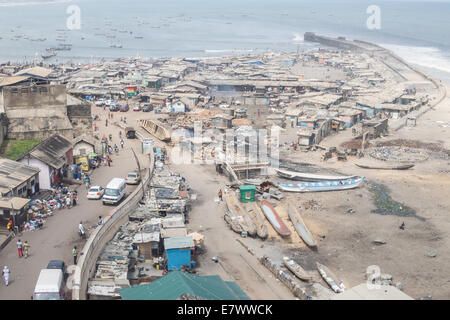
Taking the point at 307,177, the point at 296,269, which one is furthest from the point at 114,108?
the point at 296,269

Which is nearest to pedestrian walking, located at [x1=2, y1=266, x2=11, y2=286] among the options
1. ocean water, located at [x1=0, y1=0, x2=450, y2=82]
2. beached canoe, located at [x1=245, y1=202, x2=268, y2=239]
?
beached canoe, located at [x1=245, y1=202, x2=268, y2=239]

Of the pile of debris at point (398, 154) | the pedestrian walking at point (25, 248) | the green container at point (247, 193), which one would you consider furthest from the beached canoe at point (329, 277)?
the pile of debris at point (398, 154)

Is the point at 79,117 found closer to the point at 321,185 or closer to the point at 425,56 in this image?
the point at 321,185

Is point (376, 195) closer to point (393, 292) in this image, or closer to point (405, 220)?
point (405, 220)

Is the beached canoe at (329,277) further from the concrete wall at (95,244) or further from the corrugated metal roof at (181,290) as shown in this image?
the concrete wall at (95,244)

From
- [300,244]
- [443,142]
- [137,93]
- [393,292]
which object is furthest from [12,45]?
[393,292]
